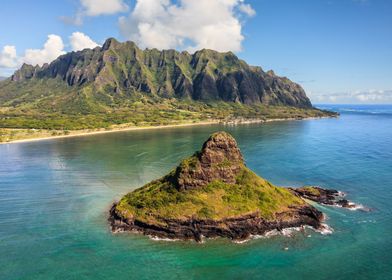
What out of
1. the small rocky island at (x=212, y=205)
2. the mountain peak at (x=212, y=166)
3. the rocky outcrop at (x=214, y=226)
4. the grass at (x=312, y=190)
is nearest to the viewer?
the rocky outcrop at (x=214, y=226)

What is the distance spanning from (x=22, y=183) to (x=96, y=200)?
134 ft

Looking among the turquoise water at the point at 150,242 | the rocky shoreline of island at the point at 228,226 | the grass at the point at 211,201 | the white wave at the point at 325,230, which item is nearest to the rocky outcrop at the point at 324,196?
the turquoise water at the point at 150,242

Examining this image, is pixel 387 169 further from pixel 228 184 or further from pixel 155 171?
pixel 155 171

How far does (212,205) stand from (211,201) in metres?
1.33

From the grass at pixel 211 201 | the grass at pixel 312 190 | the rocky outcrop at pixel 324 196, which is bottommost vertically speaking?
the rocky outcrop at pixel 324 196

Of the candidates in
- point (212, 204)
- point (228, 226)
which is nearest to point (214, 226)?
point (228, 226)

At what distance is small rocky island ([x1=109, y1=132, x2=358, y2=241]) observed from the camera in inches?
3086

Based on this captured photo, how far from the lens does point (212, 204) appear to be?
82062mm

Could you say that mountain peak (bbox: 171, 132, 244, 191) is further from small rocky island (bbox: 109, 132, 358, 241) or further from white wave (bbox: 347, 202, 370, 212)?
white wave (bbox: 347, 202, 370, 212)

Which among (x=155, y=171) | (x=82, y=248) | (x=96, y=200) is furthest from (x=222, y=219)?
(x=155, y=171)

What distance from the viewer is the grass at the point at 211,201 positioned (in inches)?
3167

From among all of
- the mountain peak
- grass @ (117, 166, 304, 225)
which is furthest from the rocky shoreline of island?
the mountain peak

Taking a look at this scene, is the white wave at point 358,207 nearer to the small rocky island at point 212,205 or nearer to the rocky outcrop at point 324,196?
the rocky outcrop at point 324,196

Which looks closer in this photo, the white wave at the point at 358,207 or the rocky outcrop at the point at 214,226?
the rocky outcrop at the point at 214,226
